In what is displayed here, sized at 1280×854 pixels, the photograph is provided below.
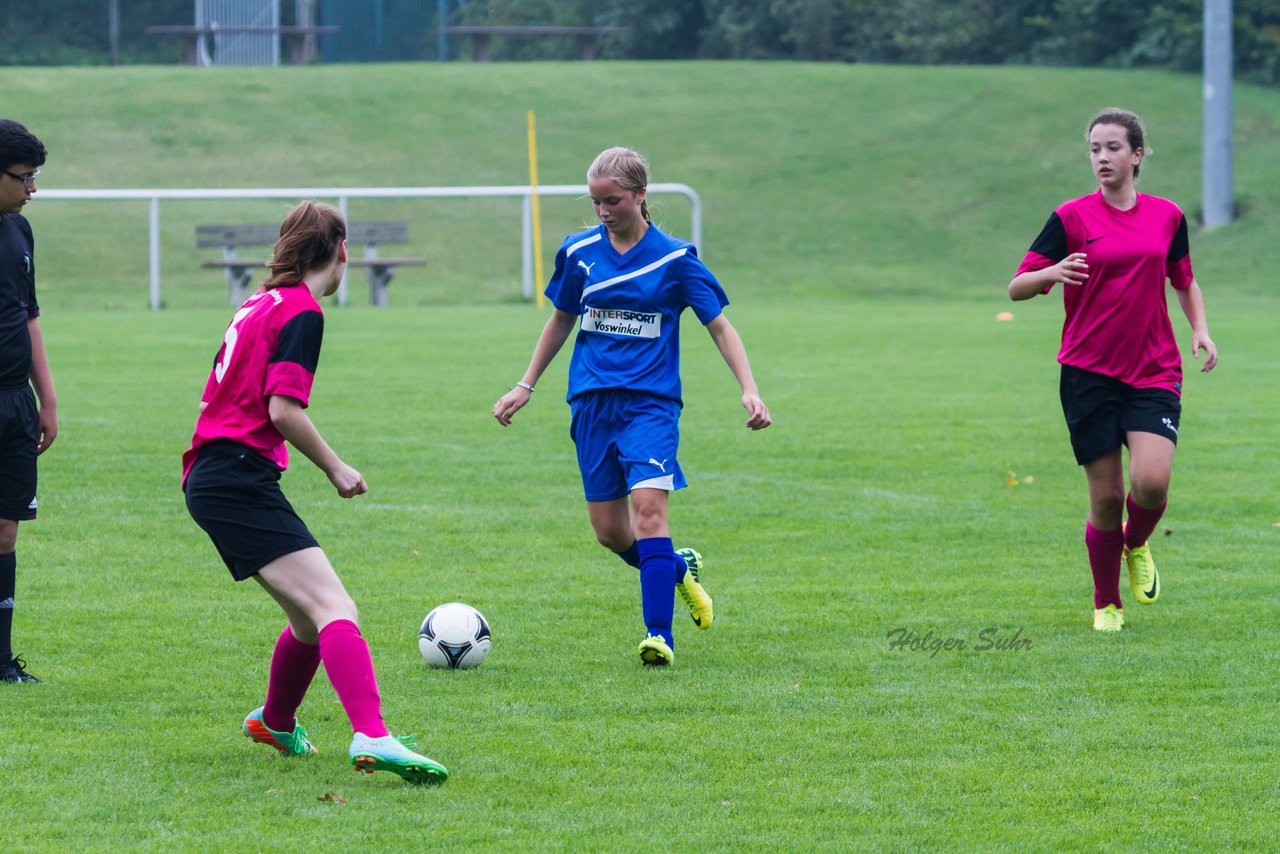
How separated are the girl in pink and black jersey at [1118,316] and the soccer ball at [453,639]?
2.28 meters

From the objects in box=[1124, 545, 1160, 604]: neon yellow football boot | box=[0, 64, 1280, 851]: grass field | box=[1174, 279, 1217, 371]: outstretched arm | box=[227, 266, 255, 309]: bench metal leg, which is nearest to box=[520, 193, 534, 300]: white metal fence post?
box=[227, 266, 255, 309]: bench metal leg

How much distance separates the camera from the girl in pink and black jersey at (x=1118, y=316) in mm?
6270

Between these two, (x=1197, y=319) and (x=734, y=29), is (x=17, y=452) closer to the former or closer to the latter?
(x=1197, y=319)

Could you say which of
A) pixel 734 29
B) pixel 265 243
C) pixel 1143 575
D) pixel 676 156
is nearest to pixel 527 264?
pixel 265 243

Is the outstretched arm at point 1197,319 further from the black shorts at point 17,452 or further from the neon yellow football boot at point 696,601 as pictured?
the black shorts at point 17,452

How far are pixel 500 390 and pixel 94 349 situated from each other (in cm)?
548

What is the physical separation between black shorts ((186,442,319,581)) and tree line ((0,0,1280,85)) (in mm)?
39387

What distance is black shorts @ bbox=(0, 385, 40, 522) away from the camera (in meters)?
5.48

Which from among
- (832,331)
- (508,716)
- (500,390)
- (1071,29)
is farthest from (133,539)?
(1071,29)

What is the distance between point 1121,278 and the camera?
20.6ft

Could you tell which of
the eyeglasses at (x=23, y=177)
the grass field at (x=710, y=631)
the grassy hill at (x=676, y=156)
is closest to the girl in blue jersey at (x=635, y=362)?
the grass field at (x=710, y=631)

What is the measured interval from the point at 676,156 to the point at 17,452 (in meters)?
28.8

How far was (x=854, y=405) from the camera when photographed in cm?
1336

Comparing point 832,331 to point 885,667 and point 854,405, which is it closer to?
point 854,405
